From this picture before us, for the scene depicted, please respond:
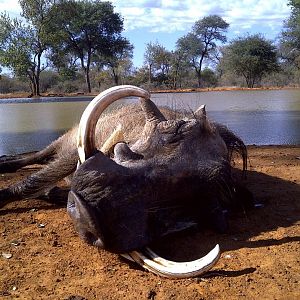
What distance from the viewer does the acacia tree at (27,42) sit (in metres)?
33.9

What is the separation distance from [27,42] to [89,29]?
34.0ft

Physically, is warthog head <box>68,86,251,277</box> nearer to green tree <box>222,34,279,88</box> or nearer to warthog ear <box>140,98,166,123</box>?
→ warthog ear <box>140,98,166,123</box>

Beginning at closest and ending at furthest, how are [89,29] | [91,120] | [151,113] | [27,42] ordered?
[91,120], [151,113], [27,42], [89,29]

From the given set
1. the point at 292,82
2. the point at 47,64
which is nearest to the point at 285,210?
the point at 47,64

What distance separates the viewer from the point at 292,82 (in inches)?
1924

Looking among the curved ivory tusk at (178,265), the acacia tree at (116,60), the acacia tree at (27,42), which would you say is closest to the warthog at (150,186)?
the curved ivory tusk at (178,265)

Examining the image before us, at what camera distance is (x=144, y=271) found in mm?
2578

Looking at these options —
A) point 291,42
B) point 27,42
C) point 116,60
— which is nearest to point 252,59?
point 291,42

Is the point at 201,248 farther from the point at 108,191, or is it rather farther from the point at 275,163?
the point at 275,163

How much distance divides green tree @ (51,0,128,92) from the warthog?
1527 inches

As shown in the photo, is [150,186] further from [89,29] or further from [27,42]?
[89,29]

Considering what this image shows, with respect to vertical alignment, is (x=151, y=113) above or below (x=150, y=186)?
above

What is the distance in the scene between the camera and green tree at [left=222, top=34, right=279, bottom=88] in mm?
46312

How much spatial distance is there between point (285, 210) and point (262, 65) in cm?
4472
